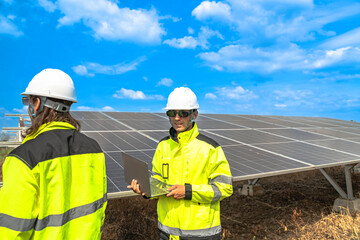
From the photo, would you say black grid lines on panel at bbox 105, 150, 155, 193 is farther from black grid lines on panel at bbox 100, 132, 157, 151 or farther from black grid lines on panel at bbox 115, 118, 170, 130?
black grid lines on panel at bbox 115, 118, 170, 130

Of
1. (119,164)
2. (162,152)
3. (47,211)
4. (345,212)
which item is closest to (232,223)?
(345,212)

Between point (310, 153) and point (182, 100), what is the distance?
6.14 m

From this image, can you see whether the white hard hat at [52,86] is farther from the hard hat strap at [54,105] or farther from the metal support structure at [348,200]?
the metal support structure at [348,200]

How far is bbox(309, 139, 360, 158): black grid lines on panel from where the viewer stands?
9304mm

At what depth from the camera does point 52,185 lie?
210 cm

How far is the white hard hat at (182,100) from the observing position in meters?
3.57

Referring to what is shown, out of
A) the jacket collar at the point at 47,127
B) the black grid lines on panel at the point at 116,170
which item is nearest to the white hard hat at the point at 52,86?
the jacket collar at the point at 47,127

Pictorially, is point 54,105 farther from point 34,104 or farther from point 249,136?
A: point 249,136

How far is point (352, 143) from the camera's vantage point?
10789mm

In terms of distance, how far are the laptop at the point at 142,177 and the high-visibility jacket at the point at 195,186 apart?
0.24m

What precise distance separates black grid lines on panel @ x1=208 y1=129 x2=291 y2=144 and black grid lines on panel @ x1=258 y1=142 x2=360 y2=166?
0.51m

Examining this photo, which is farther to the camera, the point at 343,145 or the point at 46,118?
the point at 343,145

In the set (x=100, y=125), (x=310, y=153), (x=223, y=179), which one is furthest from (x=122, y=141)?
(x=310, y=153)

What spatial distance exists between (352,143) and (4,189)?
477 inches
